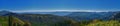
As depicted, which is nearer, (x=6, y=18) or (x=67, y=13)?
(x=6, y=18)

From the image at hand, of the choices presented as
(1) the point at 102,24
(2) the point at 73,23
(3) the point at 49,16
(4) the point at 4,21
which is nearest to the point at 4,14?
(4) the point at 4,21

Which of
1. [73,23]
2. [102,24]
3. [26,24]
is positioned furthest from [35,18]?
[102,24]

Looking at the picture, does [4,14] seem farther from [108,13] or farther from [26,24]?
[108,13]

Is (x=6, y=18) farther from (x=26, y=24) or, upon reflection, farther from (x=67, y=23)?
(x=67, y=23)

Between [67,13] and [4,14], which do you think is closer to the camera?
[4,14]

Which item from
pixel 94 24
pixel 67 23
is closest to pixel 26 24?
pixel 67 23

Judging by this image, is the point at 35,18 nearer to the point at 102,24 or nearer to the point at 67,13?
the point at 67,13
